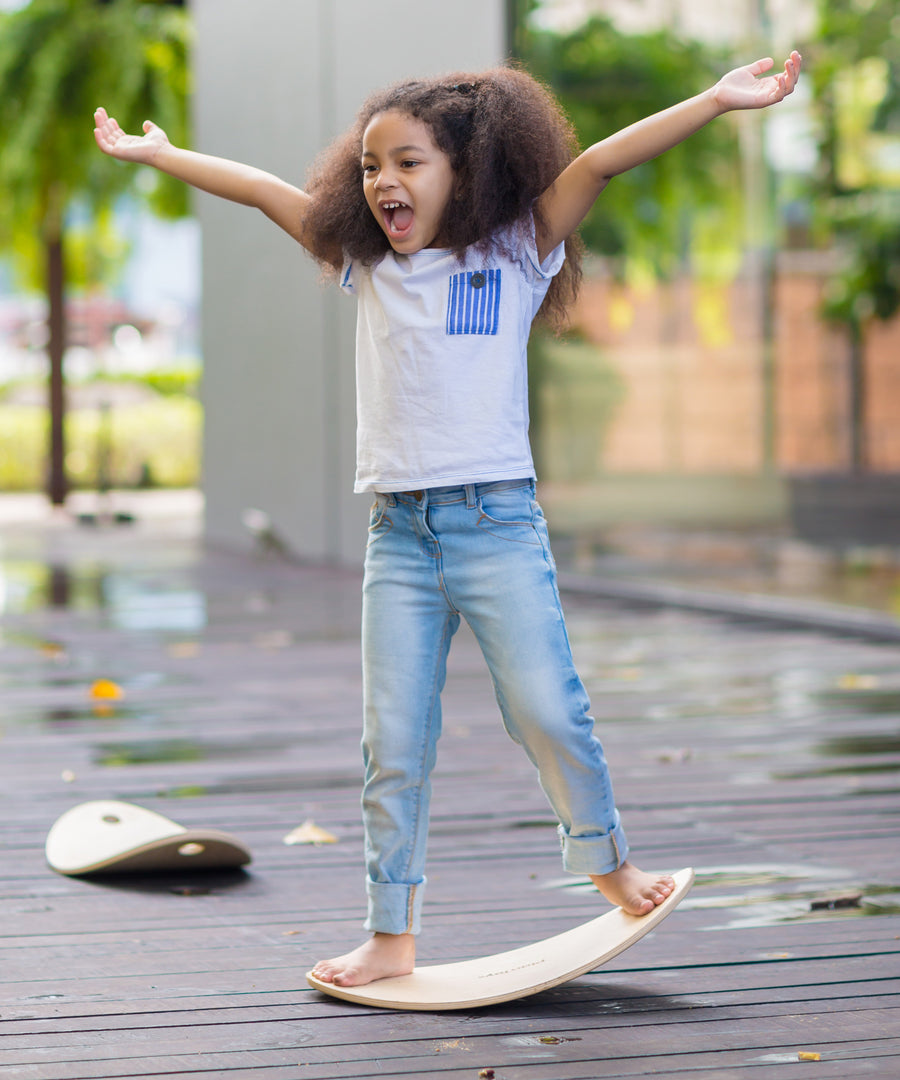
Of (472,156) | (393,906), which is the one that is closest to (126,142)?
(472,156)

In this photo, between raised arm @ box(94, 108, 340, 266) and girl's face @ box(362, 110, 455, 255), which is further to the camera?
raised arm @ box(94, 108, 340, 266)

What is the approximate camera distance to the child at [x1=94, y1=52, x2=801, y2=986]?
2777mm

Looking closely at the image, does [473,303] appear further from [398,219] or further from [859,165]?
[859,165]

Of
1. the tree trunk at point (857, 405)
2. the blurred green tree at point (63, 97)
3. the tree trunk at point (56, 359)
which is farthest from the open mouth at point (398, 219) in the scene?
the tree trunk at point (56, 359)

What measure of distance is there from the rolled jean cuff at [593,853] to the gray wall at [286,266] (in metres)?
7.63

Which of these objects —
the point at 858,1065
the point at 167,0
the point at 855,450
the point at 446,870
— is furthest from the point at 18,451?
the point at 858,1065

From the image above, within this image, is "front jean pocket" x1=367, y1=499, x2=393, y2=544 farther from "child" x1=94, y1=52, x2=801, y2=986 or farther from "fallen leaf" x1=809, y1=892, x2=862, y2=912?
"fallen leaf" x1=809, y1=892, x2=862, y2=912

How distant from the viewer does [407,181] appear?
2.78 metres

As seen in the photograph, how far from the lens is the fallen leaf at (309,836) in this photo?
392cm

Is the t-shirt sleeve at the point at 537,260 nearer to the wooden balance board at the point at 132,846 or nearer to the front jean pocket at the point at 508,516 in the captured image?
the front jean pocket at the point at 508,516

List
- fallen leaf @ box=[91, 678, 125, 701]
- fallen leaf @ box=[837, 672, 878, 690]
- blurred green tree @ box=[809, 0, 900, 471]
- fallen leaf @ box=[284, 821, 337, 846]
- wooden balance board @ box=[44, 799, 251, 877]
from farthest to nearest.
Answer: blurred green tree @ box=[809, 0, 900, 471], fallen leaf @ box=[837, 672, 878, 690], fallen leaf @ box=[91, 678, 125, 701], fallen leaf @ box=[284, 821, 337, 846], wooden balance board @ box=[44, 799, 251, 877]

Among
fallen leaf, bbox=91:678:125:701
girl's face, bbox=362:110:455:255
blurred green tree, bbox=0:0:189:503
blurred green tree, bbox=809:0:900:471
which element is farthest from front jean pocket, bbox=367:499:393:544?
blurred green tree, bbox=0:0:189:503

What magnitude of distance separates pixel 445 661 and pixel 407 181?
2.59 ft

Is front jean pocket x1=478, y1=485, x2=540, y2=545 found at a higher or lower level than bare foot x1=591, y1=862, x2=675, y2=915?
higher
